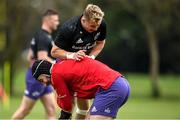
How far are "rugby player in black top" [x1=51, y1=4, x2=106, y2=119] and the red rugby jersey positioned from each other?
0.25 metres

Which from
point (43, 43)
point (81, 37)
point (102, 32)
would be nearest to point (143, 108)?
point (43, 43)

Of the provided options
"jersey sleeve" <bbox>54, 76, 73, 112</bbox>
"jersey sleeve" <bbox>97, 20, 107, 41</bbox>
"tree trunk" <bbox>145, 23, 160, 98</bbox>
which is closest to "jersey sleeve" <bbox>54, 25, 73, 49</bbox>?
"jersey sleeve" <bbox>97, 20, 107, 41</bbox>

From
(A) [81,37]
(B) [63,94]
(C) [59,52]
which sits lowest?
(B) [63,94]

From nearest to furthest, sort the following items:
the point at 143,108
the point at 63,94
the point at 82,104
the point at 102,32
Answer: the point at 63,94, the point at 102,32, the point at 82,104, the point at 143,108

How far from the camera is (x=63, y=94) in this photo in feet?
29.4

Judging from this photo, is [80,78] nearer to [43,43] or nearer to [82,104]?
[82,104]

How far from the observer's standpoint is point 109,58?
53.2 metres

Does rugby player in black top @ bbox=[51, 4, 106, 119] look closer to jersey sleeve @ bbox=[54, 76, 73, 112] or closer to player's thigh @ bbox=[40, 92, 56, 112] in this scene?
jersey sleeve @ bbox=[54, 76, 73, 112]

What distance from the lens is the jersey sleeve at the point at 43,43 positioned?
12297mm

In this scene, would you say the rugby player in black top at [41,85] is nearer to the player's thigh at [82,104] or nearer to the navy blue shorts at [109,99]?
→ the player's thigh at [82,104]

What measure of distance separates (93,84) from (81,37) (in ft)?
3.97

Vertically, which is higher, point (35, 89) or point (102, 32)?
point (102, 32)

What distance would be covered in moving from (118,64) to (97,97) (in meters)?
45.2

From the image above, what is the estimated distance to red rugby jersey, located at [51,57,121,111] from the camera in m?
8.84
